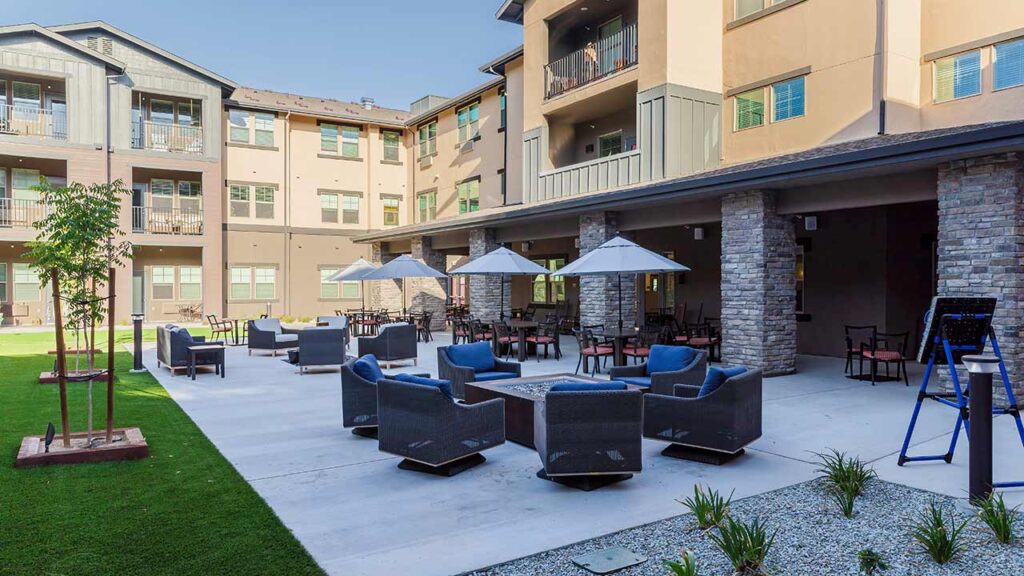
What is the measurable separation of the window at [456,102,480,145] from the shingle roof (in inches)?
215

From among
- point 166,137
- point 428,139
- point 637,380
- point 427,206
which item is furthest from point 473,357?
point 166,137

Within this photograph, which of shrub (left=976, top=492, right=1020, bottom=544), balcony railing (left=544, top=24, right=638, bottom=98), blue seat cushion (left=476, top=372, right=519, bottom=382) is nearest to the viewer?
shrub (left=976, top=492, right=1020, bottom=544)

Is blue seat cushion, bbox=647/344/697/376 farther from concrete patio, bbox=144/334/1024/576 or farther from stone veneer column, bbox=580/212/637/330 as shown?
stone veneer column, bbox=580/212/637/330

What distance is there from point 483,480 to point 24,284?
27569mm

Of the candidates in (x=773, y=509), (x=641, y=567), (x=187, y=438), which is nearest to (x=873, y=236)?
(x=773, y=509)

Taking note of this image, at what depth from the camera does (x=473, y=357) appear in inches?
355

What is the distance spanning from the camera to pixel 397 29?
2988cm

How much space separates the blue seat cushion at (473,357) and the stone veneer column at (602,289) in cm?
618

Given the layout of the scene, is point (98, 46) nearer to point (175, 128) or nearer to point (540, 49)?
point (175, 128)

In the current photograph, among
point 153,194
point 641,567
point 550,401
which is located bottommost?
point 641,567

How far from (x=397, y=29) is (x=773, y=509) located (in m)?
29.3

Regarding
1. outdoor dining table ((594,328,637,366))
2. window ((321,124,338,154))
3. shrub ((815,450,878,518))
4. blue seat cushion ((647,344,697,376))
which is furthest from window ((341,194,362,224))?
shrub ((815,450,878,518))

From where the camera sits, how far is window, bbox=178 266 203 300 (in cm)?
2758

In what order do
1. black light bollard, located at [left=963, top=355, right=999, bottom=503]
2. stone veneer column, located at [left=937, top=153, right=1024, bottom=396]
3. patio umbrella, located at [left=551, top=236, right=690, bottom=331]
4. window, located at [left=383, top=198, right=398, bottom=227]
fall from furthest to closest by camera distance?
1. window, located at [left=383, top=198, right=398, bottom=227]
2. patio umbrella, located at [left=551, top=236, right=690, bottom=331]
3. stone veneer column, located at [left=937, top=153, right=1024, bottom=396]
4. black light bollard, located at [left=963, top=355, right=999, bottom=503]
